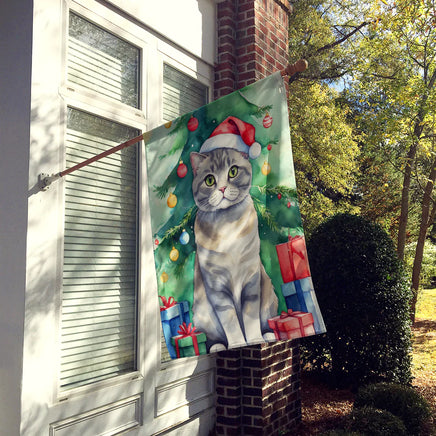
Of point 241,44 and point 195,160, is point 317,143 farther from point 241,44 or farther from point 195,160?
point 195,160

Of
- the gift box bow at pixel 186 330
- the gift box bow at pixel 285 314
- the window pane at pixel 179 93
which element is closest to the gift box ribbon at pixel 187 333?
the gift box bow at pixel 186 330

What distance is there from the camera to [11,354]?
10.1 ft

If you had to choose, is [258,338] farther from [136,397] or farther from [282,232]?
[136,397]

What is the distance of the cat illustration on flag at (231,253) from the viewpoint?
3043 millimetres

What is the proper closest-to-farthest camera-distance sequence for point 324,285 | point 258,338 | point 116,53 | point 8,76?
point 258,338, point 8,76, point 116,53, point 324,285

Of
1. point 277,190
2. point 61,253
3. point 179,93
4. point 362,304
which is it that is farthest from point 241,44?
point 362,304

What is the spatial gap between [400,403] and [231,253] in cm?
314

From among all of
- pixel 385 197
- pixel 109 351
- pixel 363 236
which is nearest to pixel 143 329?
pixel 109 351

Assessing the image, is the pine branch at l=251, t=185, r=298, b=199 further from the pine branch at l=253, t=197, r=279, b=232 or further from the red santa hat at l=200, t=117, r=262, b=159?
the red santa hat at l=200, t=117, r=262, b=159

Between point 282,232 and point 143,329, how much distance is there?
165 centimetres

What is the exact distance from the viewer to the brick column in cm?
484

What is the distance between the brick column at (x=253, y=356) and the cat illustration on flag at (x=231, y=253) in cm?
191

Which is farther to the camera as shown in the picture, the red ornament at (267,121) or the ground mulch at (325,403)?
the ground mulch at (325,403)

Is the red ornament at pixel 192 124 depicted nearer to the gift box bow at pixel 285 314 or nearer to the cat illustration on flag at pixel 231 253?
the cat illustration on flag at pixel 231 253
